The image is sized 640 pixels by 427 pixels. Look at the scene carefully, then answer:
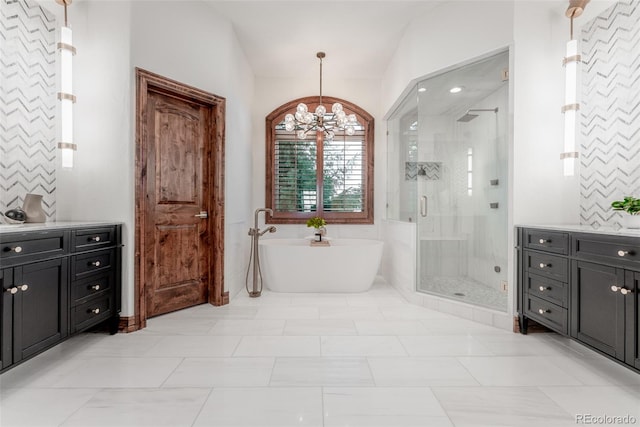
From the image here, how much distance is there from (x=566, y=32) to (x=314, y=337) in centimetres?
319

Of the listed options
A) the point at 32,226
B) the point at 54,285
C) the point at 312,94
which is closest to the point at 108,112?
the point at 32,226

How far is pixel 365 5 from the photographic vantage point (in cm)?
332

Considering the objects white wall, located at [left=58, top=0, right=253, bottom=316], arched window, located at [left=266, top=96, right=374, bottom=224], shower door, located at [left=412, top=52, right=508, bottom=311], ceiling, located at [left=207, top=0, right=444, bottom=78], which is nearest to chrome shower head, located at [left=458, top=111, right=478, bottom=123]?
shower door, located at [left=412, top=52, right=508, bottom=311]

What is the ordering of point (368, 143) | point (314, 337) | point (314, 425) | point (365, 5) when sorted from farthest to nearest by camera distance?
point (368, 143)
point (365, 5)
point (314, 337)
point (314, 425)

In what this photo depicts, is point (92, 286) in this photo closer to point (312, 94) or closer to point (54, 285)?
point (54, 285)

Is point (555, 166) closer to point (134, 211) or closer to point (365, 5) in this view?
point (365, 5)

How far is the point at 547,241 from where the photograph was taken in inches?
94.2

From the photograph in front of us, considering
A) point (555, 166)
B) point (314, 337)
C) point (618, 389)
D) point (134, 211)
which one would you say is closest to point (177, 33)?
point (134, 211)

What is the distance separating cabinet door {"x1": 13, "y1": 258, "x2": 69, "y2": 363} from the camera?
1.79m

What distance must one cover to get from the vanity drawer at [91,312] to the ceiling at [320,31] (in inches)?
114

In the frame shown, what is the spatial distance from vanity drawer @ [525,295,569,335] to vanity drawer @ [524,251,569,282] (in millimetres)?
205

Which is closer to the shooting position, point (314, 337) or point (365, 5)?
point (314, 337)

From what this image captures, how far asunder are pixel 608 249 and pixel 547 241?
0.48m

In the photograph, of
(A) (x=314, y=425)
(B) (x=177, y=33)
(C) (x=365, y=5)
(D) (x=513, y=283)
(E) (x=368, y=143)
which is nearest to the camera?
(A) (x=314, y=425)
